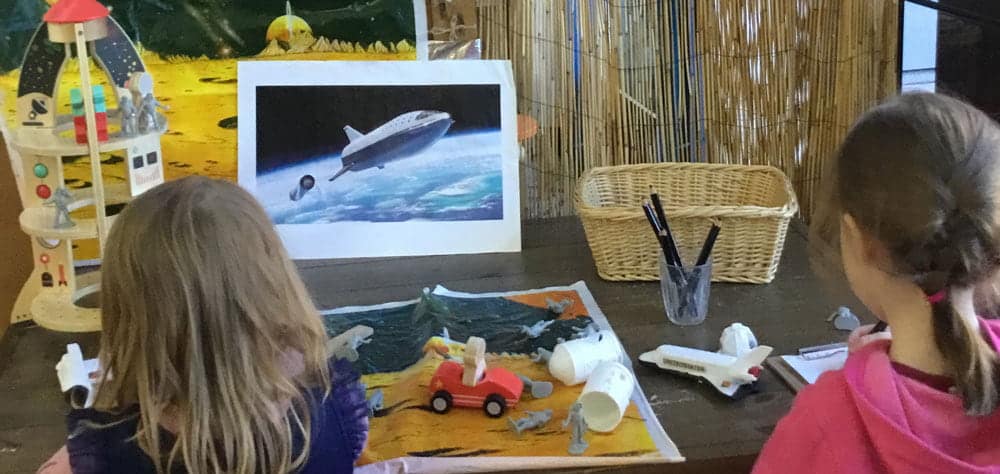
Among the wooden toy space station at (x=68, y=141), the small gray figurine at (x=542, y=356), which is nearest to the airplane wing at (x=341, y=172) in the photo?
the wooden toy space station at (x=68, y=141)

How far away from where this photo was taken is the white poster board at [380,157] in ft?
4.60

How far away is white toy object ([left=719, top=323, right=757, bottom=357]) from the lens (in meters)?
1.10

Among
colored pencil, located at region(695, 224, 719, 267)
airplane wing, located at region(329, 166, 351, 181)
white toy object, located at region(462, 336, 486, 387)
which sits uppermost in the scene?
airplane wing, located at region(329, 166, 351, 181)

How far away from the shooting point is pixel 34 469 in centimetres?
94

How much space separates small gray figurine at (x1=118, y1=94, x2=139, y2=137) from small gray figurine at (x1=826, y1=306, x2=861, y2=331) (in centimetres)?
86

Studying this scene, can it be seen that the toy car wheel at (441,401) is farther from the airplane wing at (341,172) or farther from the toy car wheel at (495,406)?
the airplane wing at (341,172)

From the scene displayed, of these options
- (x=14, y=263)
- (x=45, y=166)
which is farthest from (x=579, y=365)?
(x=14, y=263)

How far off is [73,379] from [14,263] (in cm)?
45

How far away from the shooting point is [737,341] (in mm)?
1104

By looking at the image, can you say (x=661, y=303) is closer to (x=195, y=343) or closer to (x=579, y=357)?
(x=579, y=357)

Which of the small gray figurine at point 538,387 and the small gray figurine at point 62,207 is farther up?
the small gray figurine at point 62,207

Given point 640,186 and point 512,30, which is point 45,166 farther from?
point 640,186

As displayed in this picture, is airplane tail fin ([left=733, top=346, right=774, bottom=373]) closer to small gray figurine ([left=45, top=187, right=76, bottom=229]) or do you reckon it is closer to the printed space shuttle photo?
the printed space shuttle photo

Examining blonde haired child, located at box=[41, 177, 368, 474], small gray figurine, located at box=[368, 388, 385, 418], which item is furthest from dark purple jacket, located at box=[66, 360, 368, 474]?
small gray figurine, located at box=[368, 388, 385, 418]
